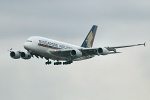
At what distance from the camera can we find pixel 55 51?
3834 inches

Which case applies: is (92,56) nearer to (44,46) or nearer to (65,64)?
(65,64)

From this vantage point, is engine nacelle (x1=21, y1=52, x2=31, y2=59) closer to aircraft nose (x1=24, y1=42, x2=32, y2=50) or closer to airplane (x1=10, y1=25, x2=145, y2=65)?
airplane (x1=10, y1=25, x2=145, y2=65)

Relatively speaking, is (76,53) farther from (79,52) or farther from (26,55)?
(26,55)

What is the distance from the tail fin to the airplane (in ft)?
36.3

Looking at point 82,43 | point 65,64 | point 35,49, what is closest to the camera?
point 35,49

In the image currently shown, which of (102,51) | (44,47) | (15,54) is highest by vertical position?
(44,47)

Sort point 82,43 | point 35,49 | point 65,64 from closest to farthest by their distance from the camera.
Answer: point 35,49
point 65,64
point 82,43

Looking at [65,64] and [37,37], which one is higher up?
[37,37]

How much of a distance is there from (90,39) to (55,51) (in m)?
22.8

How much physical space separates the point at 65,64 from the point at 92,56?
7496 mm

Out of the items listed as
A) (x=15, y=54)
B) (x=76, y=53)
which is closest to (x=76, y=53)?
(x=76, y=53)

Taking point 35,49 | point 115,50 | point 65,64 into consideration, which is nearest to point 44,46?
point 35,49

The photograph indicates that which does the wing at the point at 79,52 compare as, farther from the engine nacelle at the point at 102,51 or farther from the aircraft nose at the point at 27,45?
the aircraft nose at the point at 27,45

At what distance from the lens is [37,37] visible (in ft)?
318
